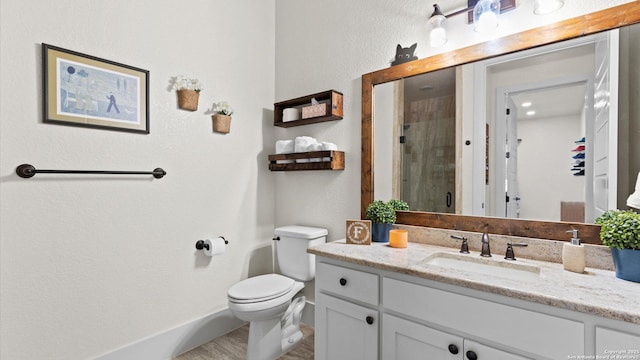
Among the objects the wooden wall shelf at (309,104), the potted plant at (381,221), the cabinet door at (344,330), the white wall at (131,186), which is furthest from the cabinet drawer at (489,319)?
the white wall at (131,186)

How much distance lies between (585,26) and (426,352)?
5.14ft

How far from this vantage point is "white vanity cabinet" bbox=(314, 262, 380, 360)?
1395mm

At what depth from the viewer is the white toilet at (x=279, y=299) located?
179 centimetres

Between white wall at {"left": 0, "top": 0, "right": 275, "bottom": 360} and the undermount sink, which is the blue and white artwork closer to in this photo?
white wall at {"left": 0, "top": 0, "right": 275, "bottom": 360}

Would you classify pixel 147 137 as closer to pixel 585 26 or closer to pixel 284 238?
pixel 284 238

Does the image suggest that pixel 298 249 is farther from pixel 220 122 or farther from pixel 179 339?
pixel 220 122

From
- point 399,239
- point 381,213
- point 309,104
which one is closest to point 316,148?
point 309,104

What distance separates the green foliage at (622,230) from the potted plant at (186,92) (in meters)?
2.30

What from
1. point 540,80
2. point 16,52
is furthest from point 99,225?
point 540,80

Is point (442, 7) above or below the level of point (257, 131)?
above

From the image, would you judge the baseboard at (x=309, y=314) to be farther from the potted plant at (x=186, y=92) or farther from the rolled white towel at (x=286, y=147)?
the potted plant at (x=186, y=92)

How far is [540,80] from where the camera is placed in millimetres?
1433

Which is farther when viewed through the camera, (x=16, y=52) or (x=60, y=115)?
(x=60, y=115)

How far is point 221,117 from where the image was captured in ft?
7.27
